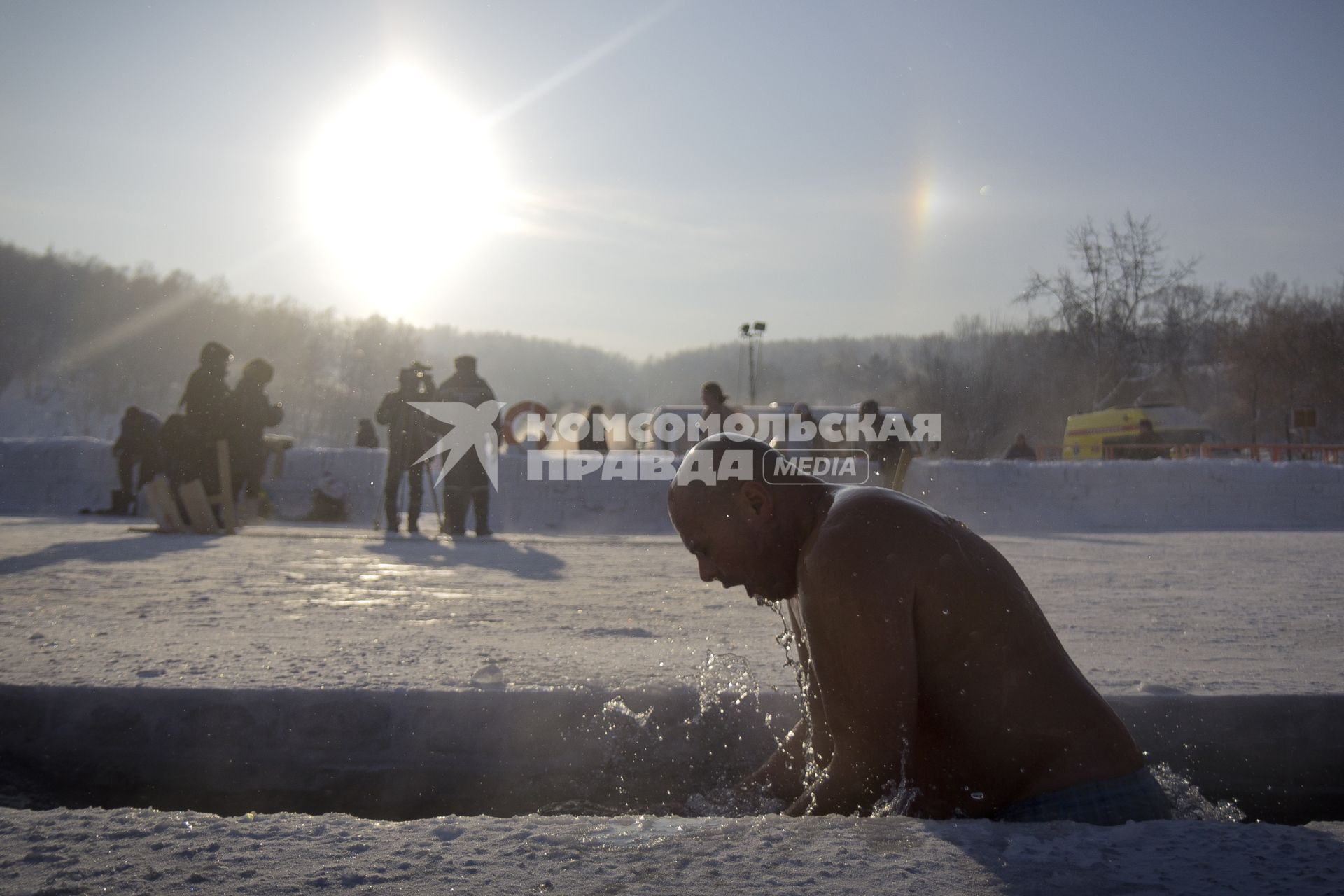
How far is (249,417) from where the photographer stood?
1029cm

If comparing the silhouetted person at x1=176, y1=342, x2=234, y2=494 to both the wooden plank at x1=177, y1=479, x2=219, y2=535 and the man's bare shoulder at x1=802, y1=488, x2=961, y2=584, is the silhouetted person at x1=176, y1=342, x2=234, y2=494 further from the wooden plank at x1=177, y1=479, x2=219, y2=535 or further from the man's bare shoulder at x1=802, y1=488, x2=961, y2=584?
the man's bare shoulder at x1=802, y1=488, x2=961, y2=584

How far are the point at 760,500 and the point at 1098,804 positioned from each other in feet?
2.45

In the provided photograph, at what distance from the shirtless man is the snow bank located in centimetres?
1302

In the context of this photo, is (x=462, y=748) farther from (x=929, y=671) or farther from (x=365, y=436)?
(x=365, y=436)

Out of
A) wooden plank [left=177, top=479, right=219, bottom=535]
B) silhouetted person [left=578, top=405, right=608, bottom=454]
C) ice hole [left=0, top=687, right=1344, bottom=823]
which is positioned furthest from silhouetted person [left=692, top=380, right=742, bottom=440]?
ice hole [left=0, top=687, right=1344, bottom=823]

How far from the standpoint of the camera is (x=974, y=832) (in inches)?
60.5

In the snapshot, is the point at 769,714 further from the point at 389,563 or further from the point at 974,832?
the point at 389,563

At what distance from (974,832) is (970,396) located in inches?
870

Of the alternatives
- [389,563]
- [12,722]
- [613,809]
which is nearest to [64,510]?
[389,563]

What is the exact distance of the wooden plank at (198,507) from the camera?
9.76 m

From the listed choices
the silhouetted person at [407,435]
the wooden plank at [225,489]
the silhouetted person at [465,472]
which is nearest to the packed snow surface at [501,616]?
the wooden plank at [225,489]

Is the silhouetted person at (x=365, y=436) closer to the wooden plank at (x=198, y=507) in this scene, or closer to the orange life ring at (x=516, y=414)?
the orange life ring at (x=516, y=414)

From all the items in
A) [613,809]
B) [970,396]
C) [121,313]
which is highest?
[121,313]

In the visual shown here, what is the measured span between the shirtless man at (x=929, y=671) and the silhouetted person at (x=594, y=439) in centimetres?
1350
